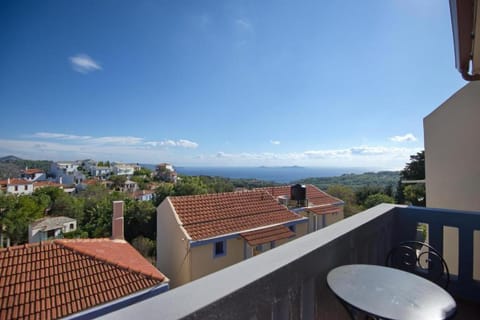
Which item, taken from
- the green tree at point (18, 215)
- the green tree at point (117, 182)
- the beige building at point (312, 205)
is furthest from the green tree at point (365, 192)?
the green tree at point (117, 182)

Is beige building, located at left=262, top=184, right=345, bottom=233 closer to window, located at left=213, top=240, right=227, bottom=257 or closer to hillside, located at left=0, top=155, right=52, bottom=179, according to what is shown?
window, located at left=213, top=240, right=227, bottom=257

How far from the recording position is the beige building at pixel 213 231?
774 centimetres

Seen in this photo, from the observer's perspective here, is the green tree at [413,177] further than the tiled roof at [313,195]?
Yes

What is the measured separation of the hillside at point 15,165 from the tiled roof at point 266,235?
52.1 metres

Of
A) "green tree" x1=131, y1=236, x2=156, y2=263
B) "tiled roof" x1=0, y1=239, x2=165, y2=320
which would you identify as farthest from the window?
"green tree" x1=131, y1=236, x2=156, y2=263

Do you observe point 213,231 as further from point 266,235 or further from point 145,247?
point 145,247

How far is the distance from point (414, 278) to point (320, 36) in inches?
271

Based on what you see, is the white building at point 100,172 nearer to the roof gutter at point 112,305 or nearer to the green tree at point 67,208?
the green tree at point 67,208

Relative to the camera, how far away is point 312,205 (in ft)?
40.8

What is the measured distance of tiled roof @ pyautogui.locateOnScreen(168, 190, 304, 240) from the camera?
8250 millimetres

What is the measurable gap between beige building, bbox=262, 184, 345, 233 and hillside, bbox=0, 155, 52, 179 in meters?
51.8

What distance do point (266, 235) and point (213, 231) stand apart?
202 centimetres

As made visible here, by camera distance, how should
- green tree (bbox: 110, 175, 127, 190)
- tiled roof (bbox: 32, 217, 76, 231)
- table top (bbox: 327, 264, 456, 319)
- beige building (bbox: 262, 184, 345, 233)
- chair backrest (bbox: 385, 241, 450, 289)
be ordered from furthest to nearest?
green tree (bbox: 110, 175, 127, 190) → tiled roof (bbox: 32, 217, 76, 231) → beige building (bbox: 262, 184, 345, 233) → chair backrest (bbox: 385, 241, 450, 289) → table top (bbox: 327, 264, 456, 319)

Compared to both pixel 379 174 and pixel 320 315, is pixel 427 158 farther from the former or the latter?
pixel 379 174
